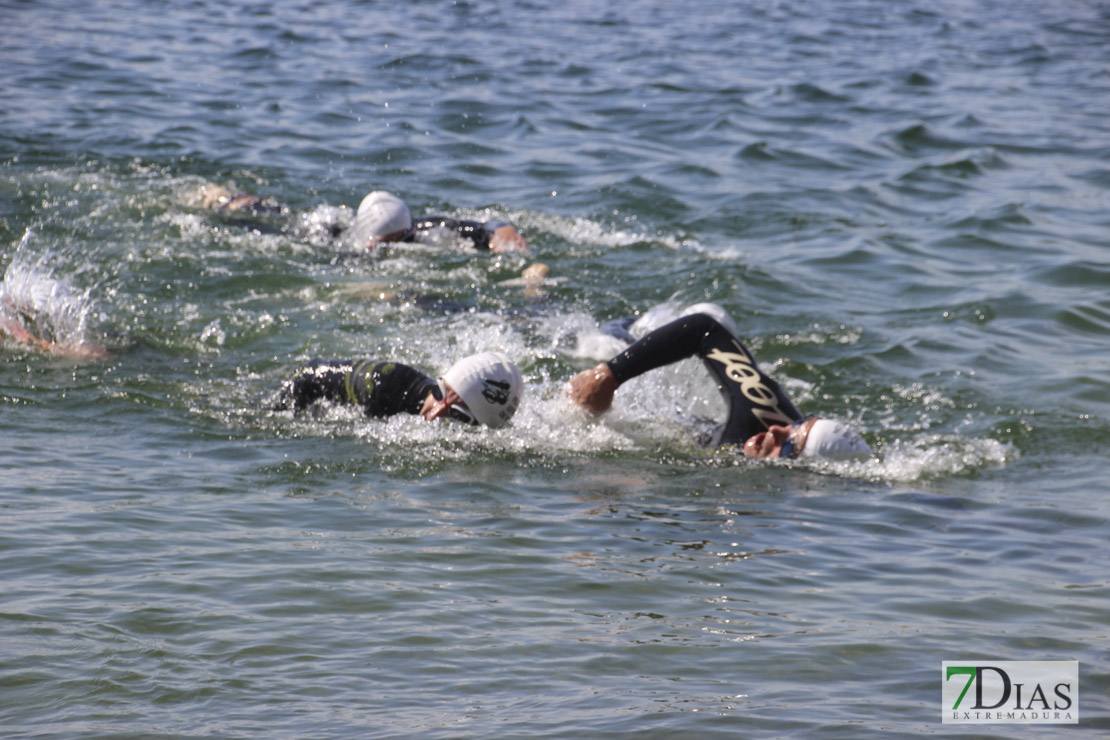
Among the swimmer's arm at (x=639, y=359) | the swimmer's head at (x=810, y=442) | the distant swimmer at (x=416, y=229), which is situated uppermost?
the swimmer's arm at (x=639, y=359)

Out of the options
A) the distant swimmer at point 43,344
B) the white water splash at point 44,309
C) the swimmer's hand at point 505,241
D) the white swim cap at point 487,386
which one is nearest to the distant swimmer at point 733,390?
the white swim cap at point 487,386

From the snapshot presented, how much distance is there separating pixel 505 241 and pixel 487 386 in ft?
14.9

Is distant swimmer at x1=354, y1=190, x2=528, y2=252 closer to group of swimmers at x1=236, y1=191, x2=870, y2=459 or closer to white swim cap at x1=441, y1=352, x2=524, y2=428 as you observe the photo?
group of swimmers at x1=236, y1=191, x2=870, y2=459

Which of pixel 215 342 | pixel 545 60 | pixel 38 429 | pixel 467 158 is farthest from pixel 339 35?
pixel 38 429

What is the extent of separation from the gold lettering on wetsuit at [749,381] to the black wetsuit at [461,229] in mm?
4856

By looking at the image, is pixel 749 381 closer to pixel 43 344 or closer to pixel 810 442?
pixel 810 442

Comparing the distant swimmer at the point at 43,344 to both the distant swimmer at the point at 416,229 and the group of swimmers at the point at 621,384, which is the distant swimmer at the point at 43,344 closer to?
the group of swimmers at the point at 621,384

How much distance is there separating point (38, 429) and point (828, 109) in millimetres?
14384

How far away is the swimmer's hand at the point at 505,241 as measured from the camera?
39.3ft

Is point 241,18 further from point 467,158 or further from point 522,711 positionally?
point 522,711

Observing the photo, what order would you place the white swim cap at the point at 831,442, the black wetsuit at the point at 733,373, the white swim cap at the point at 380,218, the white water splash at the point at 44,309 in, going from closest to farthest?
the white swim cap at the point at 831,442
the black wetsuit at the point at 733,373
the white water splash at the point at 44,309
the white swim cap at the point at 380,218

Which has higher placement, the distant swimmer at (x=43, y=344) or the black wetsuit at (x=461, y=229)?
the black wetsuit at (x=461, y=229)

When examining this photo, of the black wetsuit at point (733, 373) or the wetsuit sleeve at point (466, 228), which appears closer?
the black wetsuit at point (733, 373)

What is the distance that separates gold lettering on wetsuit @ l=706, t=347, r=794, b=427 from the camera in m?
7.62
